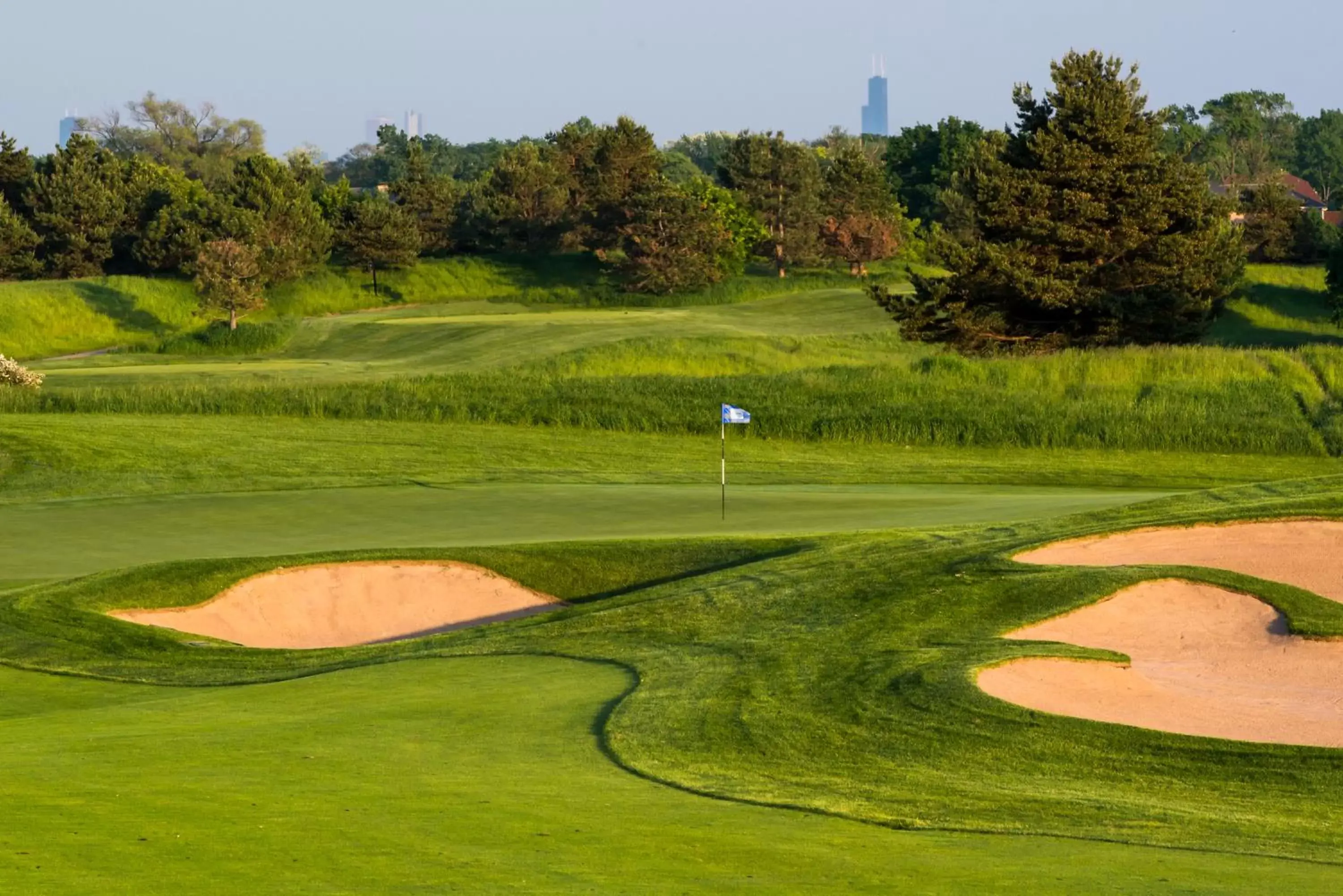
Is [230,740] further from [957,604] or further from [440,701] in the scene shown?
[957,604]

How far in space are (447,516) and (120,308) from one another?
6409cm

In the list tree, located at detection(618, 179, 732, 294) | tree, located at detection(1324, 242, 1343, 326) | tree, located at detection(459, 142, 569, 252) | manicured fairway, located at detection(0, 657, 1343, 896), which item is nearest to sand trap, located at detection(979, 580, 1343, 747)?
manicured fairway, located at detection(0, 657, 1343, 896)

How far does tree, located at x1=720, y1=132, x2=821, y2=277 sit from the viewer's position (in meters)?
98.6

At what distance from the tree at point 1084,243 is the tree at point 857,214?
137 feet

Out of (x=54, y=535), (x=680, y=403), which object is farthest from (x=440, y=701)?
(x=680, y=403)

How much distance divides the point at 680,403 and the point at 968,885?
34.2 meters

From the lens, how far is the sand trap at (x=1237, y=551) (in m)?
17.2

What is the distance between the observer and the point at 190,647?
17094 mm

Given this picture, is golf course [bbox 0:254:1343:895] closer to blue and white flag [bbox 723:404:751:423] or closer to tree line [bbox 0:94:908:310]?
blue and white flag [bbox 723:404:751:423]

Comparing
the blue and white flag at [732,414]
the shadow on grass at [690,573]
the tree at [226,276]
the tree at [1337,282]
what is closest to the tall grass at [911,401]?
the blue and white flag at [732,414]

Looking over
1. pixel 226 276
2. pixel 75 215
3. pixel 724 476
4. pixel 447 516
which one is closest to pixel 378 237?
pixel 226 276

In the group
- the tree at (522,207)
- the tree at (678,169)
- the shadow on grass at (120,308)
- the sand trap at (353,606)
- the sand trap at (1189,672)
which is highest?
the tree at (678,169)

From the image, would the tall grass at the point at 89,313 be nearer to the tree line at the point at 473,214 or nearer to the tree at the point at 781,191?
the tree line at the point at 473,214

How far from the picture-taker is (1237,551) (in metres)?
17.7
